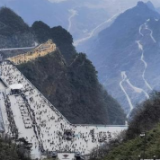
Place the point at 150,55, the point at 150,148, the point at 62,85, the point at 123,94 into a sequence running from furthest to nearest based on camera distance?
the point at 150,55
the point at 123,94
the point at 62,85
the point at 150,148

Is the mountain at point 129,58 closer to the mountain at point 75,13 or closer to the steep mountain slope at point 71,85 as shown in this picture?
the mountain at point 75,13

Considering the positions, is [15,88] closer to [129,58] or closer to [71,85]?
[71,85]

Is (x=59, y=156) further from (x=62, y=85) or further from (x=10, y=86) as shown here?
(x=62, y=85)

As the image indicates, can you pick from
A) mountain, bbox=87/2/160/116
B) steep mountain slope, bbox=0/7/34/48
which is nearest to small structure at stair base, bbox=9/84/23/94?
steep mountain slope, bbox=0/7/34/48

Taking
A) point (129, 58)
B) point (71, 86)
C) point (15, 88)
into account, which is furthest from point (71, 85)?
point (129, 58)

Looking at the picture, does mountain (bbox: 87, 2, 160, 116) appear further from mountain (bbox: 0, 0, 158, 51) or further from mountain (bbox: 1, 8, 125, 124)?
mountain (bbox: 1, 8, 125, 124)

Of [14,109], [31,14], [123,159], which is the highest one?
[31,14]

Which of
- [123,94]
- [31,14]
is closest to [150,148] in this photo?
[123,94]
